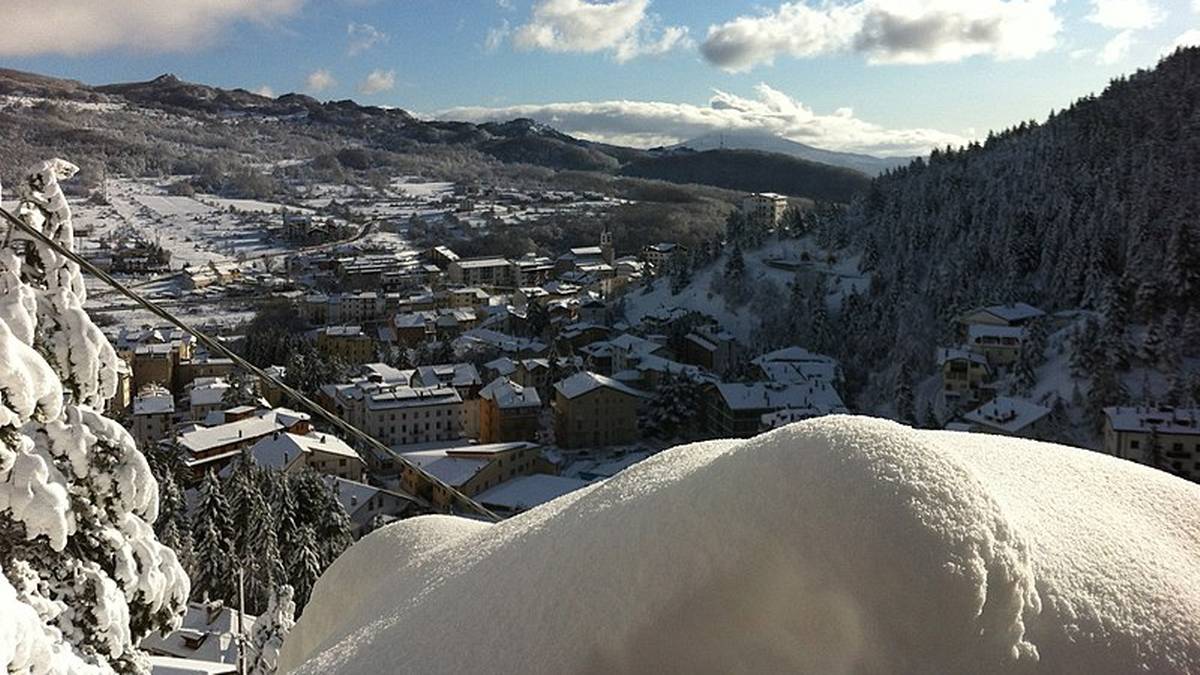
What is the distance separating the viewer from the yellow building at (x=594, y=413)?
1062 inches

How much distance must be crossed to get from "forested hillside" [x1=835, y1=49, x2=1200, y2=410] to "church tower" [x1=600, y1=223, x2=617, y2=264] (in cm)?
2168

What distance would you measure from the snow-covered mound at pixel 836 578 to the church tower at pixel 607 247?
6413cm

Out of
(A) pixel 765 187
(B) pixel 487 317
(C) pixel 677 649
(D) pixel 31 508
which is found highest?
(A) pixel 765 187

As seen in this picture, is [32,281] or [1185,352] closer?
[32,281]

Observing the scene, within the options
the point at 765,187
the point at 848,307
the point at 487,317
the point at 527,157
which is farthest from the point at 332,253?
the point at 527,157

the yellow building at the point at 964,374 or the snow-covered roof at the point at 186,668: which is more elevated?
the yellow building at the point at 964,374

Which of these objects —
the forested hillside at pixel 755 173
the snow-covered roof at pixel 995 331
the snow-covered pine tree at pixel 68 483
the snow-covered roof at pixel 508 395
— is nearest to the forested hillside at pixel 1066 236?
the snow-covered roof at pixel 995 331

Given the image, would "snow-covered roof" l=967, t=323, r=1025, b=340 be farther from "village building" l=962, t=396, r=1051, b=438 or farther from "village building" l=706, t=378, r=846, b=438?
"village building" l=962, t=396, r=1051, b=438

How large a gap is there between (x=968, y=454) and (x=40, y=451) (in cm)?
346

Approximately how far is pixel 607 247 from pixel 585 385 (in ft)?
140

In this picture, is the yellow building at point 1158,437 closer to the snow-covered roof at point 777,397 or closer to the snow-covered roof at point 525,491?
the snow-covered roof at point 777,397

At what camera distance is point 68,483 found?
3643 millimetres

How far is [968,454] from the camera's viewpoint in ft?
6.34

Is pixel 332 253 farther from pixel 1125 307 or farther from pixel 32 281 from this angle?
pixel 32 281
